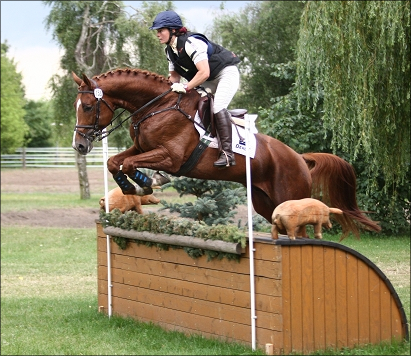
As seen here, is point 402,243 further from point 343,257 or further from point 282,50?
point 282,50

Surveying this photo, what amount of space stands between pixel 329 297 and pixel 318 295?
0.33 feet

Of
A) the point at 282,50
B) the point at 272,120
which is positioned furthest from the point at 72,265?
the point at 282,50

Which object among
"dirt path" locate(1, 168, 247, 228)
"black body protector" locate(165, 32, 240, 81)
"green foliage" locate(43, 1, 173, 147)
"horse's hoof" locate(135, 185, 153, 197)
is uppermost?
"green foliage" locate(43, 1, 173, 147)

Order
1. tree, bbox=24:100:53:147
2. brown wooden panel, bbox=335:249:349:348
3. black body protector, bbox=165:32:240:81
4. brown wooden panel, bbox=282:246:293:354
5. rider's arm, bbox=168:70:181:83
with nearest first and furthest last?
1. brown wooden panel, bbox=282:246:293:354
2. brown wooden panel, bbox=335:249:349:348
3. black body protector, bbox=165:32:240:81
4. rider's arm, bbox=168:70:181:83
5. tree, bbox=24:100:53:147

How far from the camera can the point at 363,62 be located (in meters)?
9.52

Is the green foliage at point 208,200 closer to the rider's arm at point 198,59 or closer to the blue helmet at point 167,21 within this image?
the rider's arm at point 198,59

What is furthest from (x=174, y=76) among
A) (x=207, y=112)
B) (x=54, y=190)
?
(x=54, y=190)

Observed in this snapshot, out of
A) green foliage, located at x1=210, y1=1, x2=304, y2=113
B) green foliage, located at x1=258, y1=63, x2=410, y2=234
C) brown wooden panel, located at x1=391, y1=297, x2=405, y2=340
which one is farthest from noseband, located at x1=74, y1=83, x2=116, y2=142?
green foliage, located at x1=210, y1=1, x2=304, y2=113

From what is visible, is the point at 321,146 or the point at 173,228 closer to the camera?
the point at 173,228

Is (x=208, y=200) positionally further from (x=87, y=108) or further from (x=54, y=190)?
(x=54, y=190)

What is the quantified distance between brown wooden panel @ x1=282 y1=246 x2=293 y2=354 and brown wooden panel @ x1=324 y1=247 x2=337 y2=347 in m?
0.32

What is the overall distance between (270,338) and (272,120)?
9.31m

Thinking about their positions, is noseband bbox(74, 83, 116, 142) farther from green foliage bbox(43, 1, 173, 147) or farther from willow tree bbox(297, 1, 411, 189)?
green foliage bbox(43, 1, 173, 147)

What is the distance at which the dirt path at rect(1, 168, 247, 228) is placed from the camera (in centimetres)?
1755
